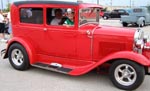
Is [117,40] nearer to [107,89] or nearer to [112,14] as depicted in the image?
[107,89]

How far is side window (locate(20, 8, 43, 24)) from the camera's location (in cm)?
640

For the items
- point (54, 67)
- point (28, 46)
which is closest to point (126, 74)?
point (54, 67)

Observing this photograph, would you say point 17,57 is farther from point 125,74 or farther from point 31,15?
point 125,74

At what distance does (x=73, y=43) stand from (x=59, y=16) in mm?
780

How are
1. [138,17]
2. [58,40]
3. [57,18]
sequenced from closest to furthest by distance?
1. [58,40]
2. [57,18]
3. [138,17]

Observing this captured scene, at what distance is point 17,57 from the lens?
6828 mm

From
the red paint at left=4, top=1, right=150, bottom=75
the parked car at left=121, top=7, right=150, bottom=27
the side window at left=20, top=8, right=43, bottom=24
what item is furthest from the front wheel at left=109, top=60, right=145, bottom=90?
the parked car at left=121, top=7, right=150, bottom=27

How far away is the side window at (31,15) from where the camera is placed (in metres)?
6.40

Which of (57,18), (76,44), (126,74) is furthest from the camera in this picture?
(57,18)

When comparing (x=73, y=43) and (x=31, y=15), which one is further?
(x=31, y=15)

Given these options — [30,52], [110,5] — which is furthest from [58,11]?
[110,5]

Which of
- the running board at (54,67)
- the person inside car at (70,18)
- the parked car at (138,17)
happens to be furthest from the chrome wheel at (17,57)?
the parked car at (138,17)

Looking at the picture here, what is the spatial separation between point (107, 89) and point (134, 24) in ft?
60.7

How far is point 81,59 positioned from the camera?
597 cm
